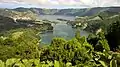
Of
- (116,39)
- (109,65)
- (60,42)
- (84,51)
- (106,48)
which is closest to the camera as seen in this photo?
(109,65)

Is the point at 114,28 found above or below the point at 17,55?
above

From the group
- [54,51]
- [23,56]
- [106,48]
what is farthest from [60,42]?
[106,48]

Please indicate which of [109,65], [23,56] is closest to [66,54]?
[23,56]

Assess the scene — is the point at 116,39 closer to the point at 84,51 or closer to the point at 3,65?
the point at 84,51

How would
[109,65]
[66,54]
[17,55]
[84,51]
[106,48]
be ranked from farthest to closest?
[17,55] < [66,54] < [84,51] < [106,48] < [109,65]

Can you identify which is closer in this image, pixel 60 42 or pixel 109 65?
pixel 109 65

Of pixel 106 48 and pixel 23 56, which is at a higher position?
pixel 106 48

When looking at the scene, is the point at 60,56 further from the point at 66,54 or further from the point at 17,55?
the point at 17,55

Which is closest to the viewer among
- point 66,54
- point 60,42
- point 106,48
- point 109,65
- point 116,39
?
point 109,65

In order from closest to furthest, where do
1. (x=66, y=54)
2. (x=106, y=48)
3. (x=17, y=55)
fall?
(x=106, y=48), (x=66, y=54), (x=17, y=55)
